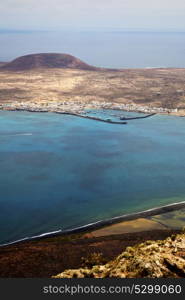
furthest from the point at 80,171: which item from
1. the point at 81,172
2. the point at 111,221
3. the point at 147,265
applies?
the point at 147,265

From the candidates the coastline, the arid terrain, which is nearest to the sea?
the coastline

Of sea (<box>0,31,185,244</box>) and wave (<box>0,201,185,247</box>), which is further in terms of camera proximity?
sea (<box>0,31,185,244</box>)

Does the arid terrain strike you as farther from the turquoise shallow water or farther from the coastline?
the turquoise shallow water

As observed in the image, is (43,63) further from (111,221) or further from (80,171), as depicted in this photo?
(111,221)

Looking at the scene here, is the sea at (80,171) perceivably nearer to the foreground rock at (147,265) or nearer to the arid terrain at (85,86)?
the foreground rock at (147,265)

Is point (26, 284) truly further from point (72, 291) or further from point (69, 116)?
point (69, 116)

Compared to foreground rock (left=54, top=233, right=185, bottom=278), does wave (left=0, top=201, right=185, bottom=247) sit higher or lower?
lower

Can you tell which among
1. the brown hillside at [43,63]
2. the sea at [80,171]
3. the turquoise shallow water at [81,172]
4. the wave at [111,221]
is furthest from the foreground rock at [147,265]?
the brown hillside at [43,63]
